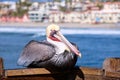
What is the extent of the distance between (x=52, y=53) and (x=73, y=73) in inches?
9.4

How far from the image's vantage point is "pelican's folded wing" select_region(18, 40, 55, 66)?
3799 millimetres

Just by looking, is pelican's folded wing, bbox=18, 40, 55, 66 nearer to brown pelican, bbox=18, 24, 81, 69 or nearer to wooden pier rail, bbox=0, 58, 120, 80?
brown pelican, bbox=18, 24, 81, 69

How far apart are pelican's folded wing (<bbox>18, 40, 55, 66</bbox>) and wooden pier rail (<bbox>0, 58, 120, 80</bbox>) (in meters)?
0.13

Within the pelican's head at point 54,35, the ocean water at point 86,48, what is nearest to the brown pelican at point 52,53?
the pelican's head at point 54,35

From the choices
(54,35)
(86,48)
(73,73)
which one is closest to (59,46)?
(54,35)

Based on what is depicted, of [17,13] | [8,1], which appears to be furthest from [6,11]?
[8,1]

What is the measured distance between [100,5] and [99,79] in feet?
229

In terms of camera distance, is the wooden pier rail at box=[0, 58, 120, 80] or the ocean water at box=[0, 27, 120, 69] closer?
the wooden pier rail at box=[0, 58, 120, 80]

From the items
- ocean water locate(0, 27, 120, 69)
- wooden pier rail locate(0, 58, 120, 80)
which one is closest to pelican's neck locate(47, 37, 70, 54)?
wooden pier rail locate(0, 58, 120, 80)

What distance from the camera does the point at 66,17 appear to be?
69.1 meters

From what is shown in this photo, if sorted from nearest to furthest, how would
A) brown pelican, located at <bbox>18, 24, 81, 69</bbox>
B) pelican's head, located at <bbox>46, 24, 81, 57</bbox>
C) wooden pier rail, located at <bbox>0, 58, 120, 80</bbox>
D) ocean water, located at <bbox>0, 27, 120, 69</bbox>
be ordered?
wooden pier rail, located at <bbox>0, 58, 120, 80</bbox> → brown pelican, located at <bbox>18, 24, 81, 69</bbox> → pelican's head, located at <bbox>46, 24, 81, 57</bbox> → ocean water, located at <bbox>0, 27, 120, 69</bbox>

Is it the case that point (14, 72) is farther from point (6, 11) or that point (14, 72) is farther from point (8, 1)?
point (8, 1)

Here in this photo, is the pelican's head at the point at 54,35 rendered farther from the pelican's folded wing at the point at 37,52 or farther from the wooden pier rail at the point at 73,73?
the wooden pier rail at the point at 73,73

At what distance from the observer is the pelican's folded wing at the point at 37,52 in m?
3.80
